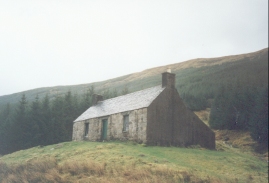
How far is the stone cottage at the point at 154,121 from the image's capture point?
2483 centimetres

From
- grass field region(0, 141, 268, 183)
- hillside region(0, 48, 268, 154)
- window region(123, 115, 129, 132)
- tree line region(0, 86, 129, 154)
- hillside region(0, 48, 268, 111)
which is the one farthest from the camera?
tree line region(0, 86, 129, 154)

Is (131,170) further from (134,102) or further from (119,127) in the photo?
(134,102)

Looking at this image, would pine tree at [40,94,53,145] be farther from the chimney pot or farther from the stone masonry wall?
the chimney pot

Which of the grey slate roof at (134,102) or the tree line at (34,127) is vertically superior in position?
the grey slate roof at (134,102)

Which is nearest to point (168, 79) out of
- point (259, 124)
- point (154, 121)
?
point (154, 121)

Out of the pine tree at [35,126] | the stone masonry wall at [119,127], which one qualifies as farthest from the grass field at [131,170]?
the pine tree at [35,126]

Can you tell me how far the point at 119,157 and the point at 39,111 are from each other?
28260 mm

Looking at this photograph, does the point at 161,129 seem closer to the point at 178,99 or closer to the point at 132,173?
the point at 178,99

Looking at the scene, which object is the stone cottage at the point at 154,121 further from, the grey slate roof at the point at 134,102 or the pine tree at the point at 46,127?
the pine tree at the point at 46,127

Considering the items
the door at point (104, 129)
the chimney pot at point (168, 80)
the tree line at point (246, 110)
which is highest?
the chimney pot at point (168, 80)

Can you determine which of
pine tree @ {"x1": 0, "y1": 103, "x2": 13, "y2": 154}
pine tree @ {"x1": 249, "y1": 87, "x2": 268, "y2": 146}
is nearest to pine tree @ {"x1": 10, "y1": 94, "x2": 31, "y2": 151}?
pine tree @ {"x1": 0, "y1": 103, "x2": 13, "y2": 154}

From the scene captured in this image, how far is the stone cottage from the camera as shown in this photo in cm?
2483

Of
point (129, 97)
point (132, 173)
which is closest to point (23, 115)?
point (129, 97)

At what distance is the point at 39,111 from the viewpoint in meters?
41.8
